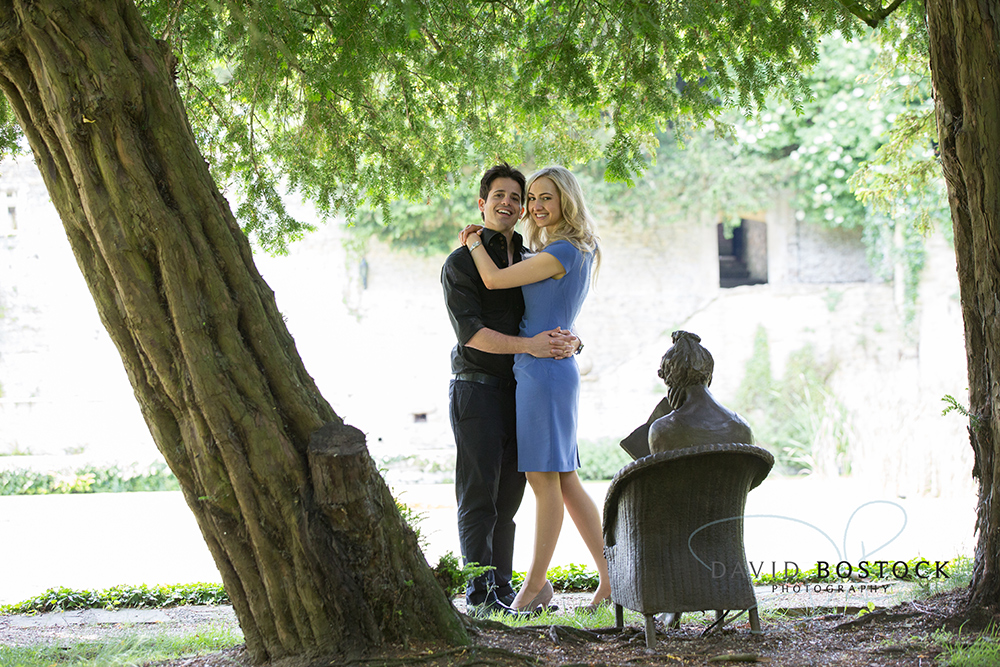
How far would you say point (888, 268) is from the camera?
1269cm

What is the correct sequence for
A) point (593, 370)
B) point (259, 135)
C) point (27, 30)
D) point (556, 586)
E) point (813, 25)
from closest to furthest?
point (27, 30) < point (813, 25) < point (556, 586) < point (259, 135) < point (593, 370)

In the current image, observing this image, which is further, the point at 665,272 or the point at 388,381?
the point at 665,272

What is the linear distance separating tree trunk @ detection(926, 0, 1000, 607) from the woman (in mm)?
1389

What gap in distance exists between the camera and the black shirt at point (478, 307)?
347 centimetres

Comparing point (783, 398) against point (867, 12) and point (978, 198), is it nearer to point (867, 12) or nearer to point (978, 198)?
point (867, 12)

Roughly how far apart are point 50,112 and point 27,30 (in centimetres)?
24

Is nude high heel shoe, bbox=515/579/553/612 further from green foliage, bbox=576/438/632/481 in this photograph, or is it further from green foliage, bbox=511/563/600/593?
green foliage, bbox=576/438/632/481

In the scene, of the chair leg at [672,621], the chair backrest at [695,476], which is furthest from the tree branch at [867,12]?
the chair leg at [672,621]

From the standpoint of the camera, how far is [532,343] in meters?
3.37

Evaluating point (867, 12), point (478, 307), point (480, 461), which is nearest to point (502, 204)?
point (478, 307)

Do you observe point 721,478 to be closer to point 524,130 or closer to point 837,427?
point 524,130

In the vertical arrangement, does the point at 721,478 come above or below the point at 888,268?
below

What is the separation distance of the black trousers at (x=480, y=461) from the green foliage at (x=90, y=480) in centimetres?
806

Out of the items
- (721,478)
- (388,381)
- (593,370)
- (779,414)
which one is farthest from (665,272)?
(721,478)
